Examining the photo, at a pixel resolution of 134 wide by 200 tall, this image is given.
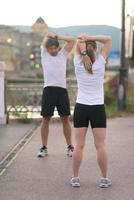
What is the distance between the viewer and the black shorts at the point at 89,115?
7289 mm

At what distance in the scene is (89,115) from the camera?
24.0ft

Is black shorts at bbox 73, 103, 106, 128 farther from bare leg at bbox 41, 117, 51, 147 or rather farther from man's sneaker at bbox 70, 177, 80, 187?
bare leg at bbox 41, 117, 51, 147

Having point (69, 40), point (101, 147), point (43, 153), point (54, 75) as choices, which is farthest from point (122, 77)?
point (101, 147)

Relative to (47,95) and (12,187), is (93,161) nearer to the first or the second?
(47,95)

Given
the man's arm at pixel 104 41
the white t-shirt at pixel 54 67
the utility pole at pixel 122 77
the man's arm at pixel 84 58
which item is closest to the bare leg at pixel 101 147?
the man's arm at pixel 84 58

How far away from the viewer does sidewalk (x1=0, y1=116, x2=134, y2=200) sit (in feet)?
22.7

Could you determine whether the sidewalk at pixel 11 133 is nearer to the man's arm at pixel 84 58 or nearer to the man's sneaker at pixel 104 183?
the man's sneaker at pixel 104 183

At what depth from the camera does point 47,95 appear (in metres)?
9.33

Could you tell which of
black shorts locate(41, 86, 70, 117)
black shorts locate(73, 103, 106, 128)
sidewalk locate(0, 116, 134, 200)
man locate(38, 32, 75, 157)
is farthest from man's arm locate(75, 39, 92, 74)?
black shorts locate(41, 86, 70, 117)

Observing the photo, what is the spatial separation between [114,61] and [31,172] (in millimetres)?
13498

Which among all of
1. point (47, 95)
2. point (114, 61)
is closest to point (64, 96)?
point (47, 95)

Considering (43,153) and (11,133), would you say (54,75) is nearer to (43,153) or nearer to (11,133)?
(43,153)

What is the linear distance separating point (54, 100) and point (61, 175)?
1689 mm

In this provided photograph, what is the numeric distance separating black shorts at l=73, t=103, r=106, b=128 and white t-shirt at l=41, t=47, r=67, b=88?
1.90 m
